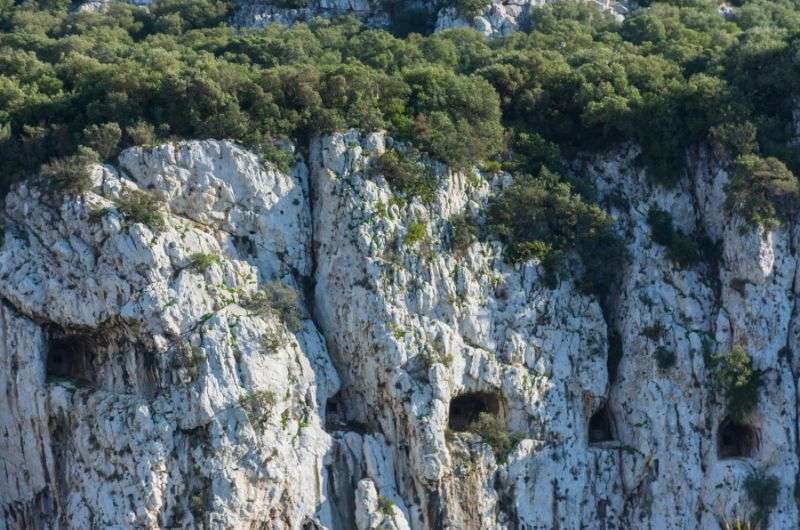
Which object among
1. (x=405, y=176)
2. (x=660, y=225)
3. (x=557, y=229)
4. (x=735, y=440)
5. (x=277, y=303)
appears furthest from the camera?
(x=660, y=225)

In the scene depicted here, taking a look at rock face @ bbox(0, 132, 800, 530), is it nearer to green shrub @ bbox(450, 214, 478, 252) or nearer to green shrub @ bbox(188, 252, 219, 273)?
green shrub @ bbox(188, 252, 219, 273)

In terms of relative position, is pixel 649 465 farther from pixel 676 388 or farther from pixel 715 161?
pixel 715 161

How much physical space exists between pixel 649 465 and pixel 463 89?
13814mm

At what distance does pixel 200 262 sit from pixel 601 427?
1358cm

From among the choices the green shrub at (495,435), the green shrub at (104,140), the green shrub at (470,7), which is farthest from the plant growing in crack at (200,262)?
the green shrub at (470,7)

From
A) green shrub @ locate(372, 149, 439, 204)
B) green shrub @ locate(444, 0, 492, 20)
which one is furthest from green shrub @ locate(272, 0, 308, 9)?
green shrub @ locate(372, 149, 439, 204)

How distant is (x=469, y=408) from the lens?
34.7 meters

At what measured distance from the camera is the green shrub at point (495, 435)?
32875 mm

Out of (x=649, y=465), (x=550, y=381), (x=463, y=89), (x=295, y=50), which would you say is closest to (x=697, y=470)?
(x=649, y=465)

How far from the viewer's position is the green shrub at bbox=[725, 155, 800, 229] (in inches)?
1398

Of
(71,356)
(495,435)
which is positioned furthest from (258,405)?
(495,435)

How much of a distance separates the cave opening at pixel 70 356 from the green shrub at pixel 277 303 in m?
4.78

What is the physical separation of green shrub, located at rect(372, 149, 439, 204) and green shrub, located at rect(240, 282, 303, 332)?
4927mm

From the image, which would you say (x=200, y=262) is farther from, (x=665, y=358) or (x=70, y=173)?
(x=665, y=358)
